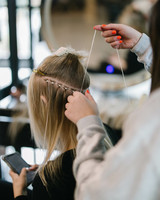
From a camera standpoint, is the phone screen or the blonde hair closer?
the blonde hair

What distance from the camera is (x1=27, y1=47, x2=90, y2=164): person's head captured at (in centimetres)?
88

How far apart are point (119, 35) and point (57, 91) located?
0.98 ft

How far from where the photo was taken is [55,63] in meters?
0.90

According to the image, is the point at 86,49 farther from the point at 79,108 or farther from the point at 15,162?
the point at 79,108

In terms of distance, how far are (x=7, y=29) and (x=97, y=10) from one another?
999 millimetres

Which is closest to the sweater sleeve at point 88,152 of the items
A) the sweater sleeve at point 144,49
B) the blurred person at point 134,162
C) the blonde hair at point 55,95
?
the blurred person at point 134,162

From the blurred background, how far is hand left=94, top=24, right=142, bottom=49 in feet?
3.14

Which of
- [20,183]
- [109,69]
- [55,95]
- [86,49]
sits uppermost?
[55,95]

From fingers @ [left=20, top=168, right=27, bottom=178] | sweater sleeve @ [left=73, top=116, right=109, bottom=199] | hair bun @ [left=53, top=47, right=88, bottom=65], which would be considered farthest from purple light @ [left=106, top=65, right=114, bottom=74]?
sweater sleeve @ [left=73, top=116, right=109, bottom=199]

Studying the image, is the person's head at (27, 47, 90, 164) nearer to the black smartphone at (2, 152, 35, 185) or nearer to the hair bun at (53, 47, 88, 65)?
the hair bun at (53, 47, 88, 65)

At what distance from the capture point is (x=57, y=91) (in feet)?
2.89

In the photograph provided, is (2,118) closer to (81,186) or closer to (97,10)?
(97,10)

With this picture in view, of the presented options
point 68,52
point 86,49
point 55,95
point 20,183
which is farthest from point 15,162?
point 86,49

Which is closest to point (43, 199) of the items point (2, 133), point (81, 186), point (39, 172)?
point (39, 172)
